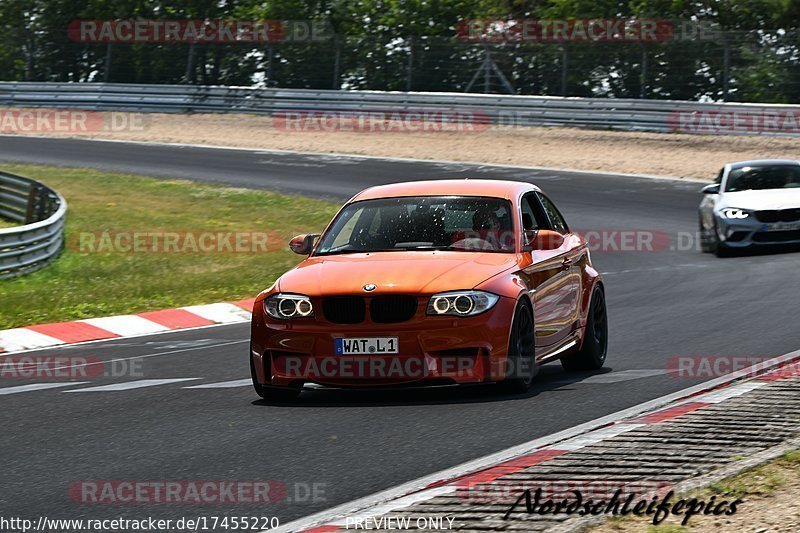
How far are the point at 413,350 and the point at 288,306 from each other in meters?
0.89

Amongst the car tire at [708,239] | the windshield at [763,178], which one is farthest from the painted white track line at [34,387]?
the windshield at [763,178]

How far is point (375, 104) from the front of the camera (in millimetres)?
42062

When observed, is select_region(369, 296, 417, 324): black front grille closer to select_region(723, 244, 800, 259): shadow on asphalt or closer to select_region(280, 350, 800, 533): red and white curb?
select_region(280, 350, 800, 533): red and white curb

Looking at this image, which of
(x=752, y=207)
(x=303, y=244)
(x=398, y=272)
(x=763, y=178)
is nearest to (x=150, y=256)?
(x=752, y=207)

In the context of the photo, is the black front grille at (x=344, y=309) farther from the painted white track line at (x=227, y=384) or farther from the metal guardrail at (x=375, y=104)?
the metal guardrail at (x=375, y=104)

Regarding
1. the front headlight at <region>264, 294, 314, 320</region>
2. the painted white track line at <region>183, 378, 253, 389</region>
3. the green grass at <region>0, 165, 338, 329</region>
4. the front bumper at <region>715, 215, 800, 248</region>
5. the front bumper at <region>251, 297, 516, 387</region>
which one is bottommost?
the green grass at <region>0, 165, 338, 329</region>

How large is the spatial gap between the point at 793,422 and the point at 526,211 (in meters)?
3.26

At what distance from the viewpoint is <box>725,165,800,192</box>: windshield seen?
21.3 m

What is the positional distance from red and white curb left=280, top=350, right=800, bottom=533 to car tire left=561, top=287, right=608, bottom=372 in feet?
3.91

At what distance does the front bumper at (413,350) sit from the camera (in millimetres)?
A: 8922

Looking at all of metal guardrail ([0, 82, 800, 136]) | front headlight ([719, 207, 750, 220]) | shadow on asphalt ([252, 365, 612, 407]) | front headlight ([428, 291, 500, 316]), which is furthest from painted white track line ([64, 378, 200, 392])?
metal guardrail ([0, 82, 800, 136])

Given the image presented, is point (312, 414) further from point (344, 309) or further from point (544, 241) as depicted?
point (544, 241)

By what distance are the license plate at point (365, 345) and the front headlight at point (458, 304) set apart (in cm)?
32

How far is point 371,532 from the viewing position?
18.3ft
